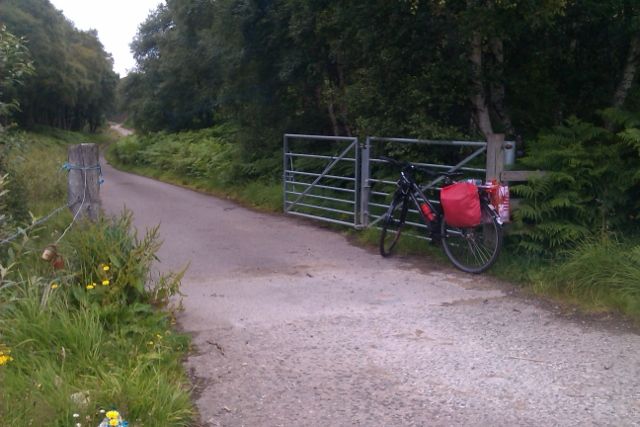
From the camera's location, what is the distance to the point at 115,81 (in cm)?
7238

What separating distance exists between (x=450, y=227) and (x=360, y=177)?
2.84 metres

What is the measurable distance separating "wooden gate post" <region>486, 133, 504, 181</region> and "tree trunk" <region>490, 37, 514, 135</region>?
193cm

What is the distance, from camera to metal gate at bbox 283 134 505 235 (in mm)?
9883

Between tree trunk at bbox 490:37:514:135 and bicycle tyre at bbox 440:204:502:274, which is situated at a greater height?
tree trunk at bbox 490:37:514:135

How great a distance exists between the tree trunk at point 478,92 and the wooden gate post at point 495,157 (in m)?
1.31

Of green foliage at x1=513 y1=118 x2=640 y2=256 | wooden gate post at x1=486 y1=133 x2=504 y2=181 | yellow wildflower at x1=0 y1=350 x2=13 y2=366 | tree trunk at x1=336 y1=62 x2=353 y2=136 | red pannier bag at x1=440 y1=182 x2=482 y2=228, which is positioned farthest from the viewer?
tree trunk at x1=336 y1=62 x2=353 y2=136

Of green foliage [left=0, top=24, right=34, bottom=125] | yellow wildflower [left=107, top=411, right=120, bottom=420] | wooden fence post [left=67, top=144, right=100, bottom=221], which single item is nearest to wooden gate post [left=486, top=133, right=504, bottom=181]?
wooden fence post [left=67, top=144, right=100, bottom=221]

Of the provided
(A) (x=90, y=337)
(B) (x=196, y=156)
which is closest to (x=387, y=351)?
(A) (x=90, y=337)

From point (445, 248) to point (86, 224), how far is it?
4.21m

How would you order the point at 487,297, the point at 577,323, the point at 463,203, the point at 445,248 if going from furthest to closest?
the point at 445,248 < the point at 463,203 < the point at 487,297 < the point at 577,323

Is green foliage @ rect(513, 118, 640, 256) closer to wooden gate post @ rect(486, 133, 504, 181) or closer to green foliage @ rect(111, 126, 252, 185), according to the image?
wooden gate post @ rect(486, 133, 504, 181)

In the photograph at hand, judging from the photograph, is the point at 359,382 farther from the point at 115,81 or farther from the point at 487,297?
the point at 115,81

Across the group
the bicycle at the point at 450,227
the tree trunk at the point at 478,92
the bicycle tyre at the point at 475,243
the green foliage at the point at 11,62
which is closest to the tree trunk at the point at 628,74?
the tree trunk at the point at 478,92

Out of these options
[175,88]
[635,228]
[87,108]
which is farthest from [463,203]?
[87,108]
